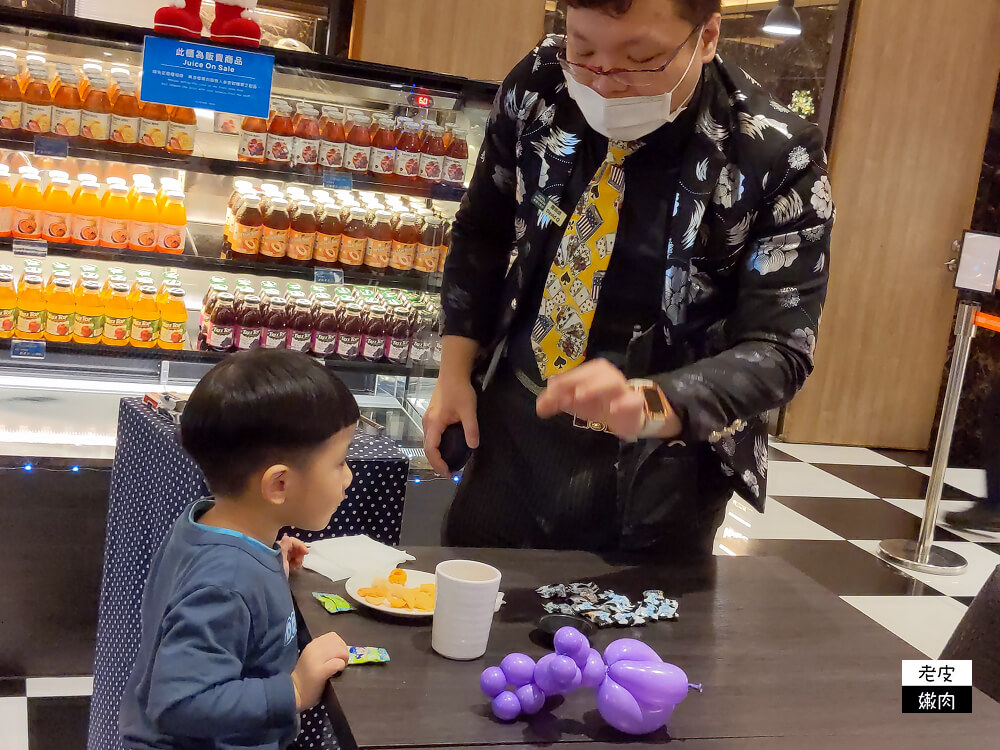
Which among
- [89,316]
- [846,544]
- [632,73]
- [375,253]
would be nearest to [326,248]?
[375,253]

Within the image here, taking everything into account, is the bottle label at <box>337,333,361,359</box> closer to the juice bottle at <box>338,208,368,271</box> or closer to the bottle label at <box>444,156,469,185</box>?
the juice bottle at <box>338,208,368,271</box>

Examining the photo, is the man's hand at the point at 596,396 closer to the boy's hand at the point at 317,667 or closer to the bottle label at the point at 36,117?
the boy's hand at the point at 317,667

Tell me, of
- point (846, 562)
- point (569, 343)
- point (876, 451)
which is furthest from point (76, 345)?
point (876, 451)

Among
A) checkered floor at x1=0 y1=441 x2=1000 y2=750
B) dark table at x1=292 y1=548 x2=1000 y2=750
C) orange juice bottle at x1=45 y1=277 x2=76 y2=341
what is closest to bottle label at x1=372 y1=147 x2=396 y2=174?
orange juice bottle at x1=45 y1=277 x2=76 y2=341

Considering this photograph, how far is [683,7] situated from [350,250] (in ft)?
6.42

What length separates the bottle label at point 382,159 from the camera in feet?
10.4

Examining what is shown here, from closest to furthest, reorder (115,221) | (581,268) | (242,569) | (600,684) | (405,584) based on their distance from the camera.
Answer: (600,684) < (242,569) < (405,584) < (581,268) < (115,221)

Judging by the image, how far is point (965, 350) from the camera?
4184mm

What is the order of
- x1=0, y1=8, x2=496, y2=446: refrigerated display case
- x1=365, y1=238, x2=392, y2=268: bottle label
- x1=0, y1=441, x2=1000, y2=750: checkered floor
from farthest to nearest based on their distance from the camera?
x1=365, y1=238, x2=392, y2=268: bottle label, x1=0, y1=8, x2=496, y2=446: refrigerated display case, x1=0, y1=441, x2=1000, y2=750: checkered floor

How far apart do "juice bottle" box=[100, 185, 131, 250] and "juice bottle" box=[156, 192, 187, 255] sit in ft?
0.32

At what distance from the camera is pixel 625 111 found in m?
1.48

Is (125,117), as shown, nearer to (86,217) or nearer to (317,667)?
(86,217)

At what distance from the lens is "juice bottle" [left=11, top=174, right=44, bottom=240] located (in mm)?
2928

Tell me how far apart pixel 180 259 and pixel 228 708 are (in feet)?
6.77
